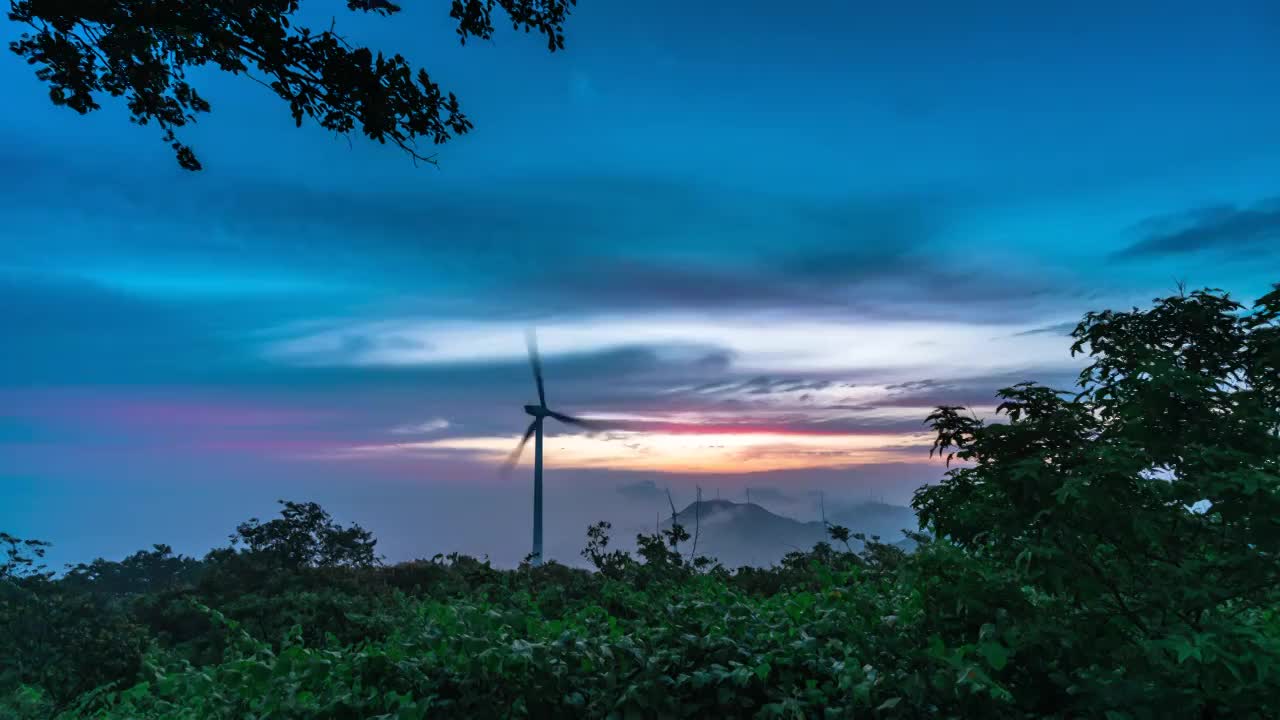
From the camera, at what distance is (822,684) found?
6.18m

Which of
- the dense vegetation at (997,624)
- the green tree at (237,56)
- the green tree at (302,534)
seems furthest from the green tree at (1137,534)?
the green tree at (302,534)

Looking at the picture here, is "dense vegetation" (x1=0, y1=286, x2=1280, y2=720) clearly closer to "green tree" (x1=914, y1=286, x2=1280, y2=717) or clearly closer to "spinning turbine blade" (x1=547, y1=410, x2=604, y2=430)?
"green tree" (x1=914, y1=286, x2=1280, y2=717)

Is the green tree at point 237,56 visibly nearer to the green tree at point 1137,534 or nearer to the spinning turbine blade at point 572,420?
the green tree at point 1137,534

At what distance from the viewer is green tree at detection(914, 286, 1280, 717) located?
463 cm

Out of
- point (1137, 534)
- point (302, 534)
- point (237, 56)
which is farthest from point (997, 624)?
point (302, 534)

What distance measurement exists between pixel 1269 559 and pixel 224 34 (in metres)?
10.5

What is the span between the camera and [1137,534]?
503cm

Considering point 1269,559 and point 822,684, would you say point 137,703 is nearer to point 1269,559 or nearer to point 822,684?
point 822,684

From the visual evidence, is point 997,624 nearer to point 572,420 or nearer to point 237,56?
point 237,56

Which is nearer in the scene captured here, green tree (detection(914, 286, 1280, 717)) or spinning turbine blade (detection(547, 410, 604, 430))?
green tree (detection(914, 286, 1280, 717))

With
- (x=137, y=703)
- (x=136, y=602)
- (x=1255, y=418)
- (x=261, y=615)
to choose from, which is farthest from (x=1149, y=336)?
(x=136, y=602)

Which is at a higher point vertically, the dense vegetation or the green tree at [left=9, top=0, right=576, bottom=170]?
the green tree at [left=9, top=0, right=576, bottom=170]

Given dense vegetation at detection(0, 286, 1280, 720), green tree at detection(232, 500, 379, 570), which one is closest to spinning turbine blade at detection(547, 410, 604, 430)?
green tree at detection(232, 500, 379, 570)

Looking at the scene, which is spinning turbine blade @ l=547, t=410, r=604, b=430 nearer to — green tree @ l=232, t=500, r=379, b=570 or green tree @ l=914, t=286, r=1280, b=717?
green tree @ l=232, t=500, r=379, b=570
